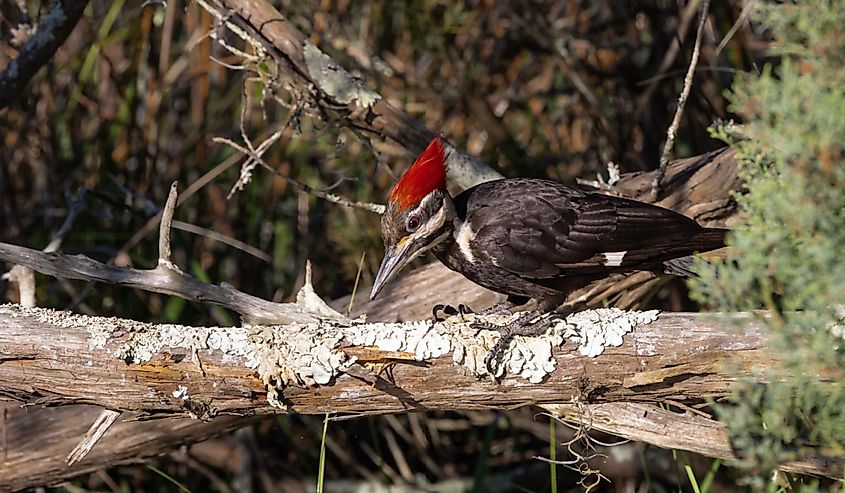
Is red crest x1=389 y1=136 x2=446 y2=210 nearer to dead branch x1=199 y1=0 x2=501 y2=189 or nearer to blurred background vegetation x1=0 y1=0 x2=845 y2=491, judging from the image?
dead branch x1=199 y1=0 x2=501 y2=189

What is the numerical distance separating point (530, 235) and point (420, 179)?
0.41m


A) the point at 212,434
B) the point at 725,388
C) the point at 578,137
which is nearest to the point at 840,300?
the point at 725,388

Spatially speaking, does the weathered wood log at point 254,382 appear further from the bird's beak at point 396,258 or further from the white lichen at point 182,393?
the bird's beak at point 396,258

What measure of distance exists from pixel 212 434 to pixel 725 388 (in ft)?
6.22

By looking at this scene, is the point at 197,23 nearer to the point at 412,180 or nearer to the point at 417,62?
the point at 417,62

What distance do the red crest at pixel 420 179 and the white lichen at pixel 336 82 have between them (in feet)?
1.74

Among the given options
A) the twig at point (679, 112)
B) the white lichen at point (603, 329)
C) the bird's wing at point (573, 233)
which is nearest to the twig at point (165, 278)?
the bird's wing at point (573, 233)

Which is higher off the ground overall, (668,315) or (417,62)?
(417,62)

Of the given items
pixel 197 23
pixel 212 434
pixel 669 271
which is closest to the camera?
pixel 669 271

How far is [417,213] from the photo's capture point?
3.22 metres

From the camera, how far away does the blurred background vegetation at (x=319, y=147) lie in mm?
4820

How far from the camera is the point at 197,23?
5340 millimetres

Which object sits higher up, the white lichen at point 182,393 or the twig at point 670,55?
the twig at point 670,55

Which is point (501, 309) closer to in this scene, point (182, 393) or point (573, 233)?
point (573, 233)
